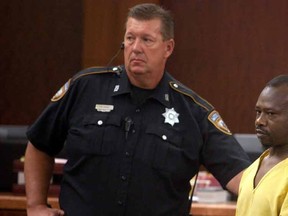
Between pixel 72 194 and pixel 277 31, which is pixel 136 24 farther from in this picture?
pixel 277 31

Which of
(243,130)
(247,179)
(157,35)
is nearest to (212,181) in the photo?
(243,130)

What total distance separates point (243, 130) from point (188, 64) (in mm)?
524

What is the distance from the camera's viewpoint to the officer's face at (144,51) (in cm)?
341

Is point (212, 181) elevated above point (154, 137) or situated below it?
below

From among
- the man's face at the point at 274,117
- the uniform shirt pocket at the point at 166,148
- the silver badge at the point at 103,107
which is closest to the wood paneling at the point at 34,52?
the silver badge at the point at 103,107

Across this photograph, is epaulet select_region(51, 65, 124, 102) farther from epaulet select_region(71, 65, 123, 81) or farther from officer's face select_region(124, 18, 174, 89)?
officer's face select_region(124, 18, 174, 89)

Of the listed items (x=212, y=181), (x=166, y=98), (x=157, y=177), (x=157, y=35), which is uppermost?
(x=157, y=35)

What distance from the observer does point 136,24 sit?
342 cm

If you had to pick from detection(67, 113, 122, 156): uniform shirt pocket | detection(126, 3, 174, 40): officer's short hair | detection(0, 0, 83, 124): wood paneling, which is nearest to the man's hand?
detection(67, 113, 122, 156): uniform shirt pocket

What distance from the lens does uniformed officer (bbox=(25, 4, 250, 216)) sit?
3361 mm

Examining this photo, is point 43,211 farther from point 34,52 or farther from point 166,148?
point 34,52

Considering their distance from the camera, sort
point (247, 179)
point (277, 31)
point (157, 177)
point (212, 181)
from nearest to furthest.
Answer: point (247, 179), point (157, 177), point (212, 181), point (277, 31)

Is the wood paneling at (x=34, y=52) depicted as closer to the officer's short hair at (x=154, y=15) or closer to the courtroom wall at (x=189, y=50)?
the courtroom wall at (x=189, y=50)

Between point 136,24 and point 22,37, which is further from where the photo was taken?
point 22,37
